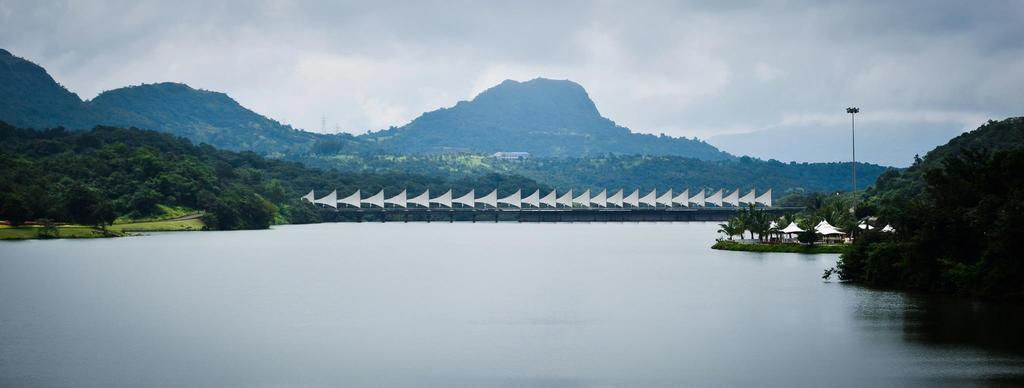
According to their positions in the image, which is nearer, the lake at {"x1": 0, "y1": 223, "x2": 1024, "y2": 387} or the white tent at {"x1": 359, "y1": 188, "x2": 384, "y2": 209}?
the lake at {"x1": 0, "y1": 223, "x2": 1024, "y2": 387}

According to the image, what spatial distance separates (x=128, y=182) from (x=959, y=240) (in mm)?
74085

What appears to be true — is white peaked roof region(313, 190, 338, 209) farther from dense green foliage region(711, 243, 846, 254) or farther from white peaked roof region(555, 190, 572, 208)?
dense green foliage region(711, 243, 846, 254)

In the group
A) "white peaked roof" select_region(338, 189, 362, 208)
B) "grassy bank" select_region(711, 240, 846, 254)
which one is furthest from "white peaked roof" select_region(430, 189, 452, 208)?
"grassy bank" select_region(711, 240, 846, 254)

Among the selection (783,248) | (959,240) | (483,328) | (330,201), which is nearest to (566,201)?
(330,201)

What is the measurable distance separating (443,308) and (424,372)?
1080cm

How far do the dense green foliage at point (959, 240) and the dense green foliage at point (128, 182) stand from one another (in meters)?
57.1

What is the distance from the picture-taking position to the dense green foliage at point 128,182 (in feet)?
258

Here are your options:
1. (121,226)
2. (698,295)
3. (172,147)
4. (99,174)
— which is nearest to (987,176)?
(698,295)

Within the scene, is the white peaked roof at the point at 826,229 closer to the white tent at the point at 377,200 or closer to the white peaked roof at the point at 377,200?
the white peaked roof at the point at 377,200

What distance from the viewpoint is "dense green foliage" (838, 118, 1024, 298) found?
31.5 metres

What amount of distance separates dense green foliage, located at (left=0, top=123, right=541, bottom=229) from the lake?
3115cm

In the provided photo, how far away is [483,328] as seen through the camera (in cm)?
2850

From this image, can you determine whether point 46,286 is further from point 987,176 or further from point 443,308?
point 987,176

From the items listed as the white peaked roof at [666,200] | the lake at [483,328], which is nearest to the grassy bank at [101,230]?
the lake at [483,328]
